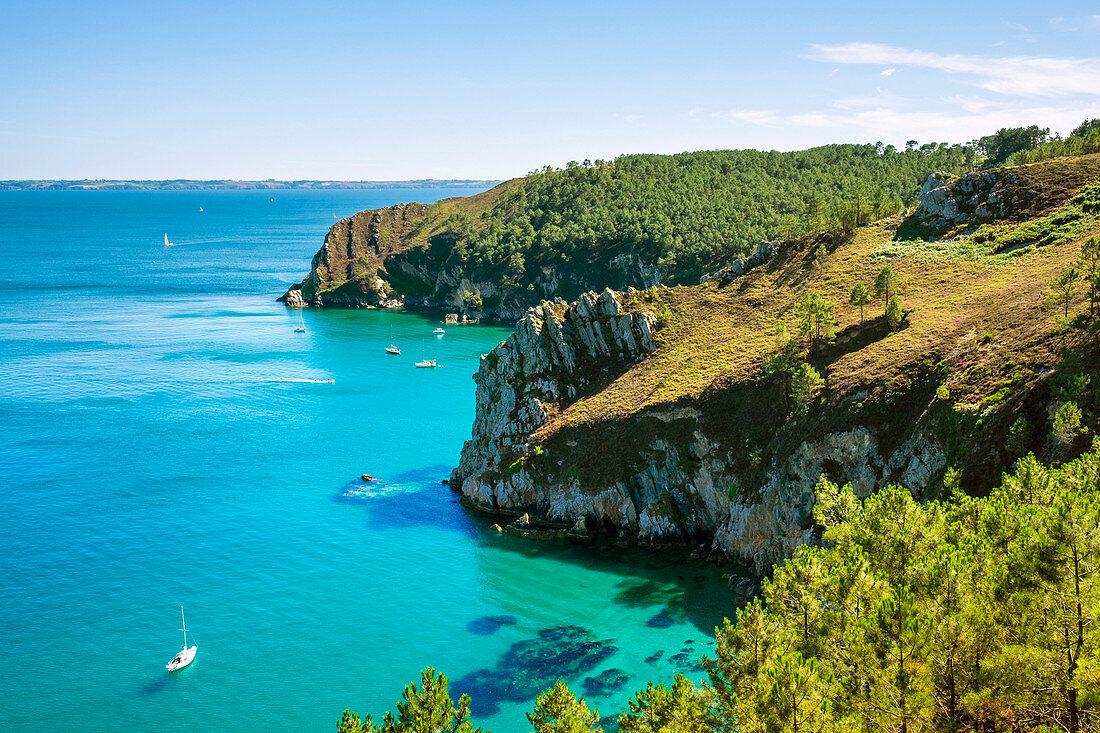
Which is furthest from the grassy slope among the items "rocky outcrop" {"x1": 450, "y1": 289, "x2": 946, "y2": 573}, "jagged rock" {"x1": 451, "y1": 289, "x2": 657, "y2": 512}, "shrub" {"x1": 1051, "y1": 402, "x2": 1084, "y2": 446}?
"jagged rock" {"x1": 451, "y1": 289, "x2": 657, "y2": 512}

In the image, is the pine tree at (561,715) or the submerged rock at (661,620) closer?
the pine tree at (561,715)

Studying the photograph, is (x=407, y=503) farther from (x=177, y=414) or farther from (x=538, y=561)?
(x=177, y=414)

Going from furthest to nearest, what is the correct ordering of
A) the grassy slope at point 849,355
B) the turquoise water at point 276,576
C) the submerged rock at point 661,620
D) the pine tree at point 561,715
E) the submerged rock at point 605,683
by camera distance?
the submerged rock at point 661,620, the grassy slope at point 849,355, the turquoise water at point 276,576, the submerged rock at point 605,683, the pine tree at point 561,715

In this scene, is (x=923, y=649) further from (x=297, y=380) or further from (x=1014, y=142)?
(x=1014, y=142)

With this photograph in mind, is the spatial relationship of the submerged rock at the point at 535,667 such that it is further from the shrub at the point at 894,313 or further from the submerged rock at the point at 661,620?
the shrub at the point at 894,313

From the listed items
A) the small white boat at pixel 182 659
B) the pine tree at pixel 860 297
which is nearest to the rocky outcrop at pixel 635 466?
the pine tree at pixel 860 297

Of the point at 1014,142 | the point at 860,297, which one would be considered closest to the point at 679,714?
the point at 860,297

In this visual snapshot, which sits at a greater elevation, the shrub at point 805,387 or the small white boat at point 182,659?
the shrub at point 805,387
